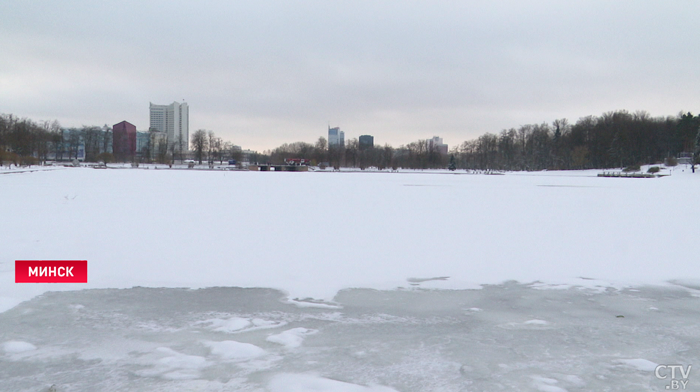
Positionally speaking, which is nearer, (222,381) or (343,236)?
(222,381)

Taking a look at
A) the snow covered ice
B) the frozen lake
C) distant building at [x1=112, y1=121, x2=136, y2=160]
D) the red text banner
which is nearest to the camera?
the frozen lake

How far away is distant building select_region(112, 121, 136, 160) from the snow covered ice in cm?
12214

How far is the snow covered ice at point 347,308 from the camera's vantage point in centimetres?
400

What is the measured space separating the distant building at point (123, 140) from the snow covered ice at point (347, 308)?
122143 mm

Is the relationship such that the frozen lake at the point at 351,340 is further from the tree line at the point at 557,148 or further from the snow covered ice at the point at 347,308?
the tree line at the point at 557,148

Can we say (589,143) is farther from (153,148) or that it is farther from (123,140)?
(123,140)

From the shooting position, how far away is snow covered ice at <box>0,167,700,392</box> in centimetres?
400

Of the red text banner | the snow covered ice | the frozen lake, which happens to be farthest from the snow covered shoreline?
the frozen lake

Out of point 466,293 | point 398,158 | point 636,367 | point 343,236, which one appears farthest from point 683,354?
point 398,158

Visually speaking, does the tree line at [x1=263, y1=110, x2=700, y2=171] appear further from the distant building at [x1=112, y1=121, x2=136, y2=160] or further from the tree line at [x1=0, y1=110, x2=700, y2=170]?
the distant building at [x1=112, y1=121, x2=136, y2=160]

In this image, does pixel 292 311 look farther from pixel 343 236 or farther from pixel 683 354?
pixel 343 236

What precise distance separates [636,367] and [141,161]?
12530 centimetres

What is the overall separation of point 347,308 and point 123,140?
466 feet

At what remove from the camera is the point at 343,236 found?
36.9 feet
